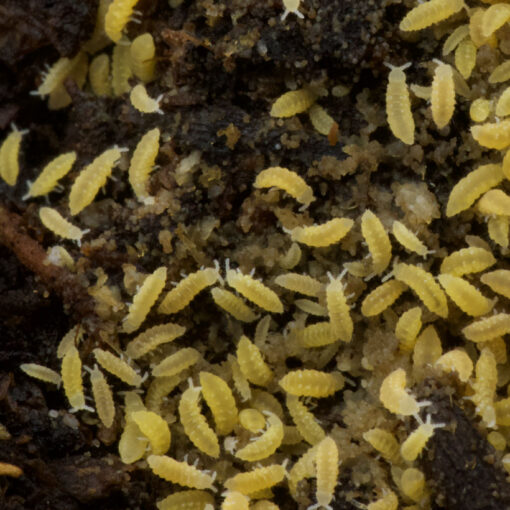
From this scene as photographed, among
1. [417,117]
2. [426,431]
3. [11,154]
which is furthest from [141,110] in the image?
[426,431]

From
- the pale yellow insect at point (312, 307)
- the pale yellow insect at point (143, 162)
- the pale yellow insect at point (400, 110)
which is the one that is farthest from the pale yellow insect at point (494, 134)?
the pale yellow insect at point (143, 162)

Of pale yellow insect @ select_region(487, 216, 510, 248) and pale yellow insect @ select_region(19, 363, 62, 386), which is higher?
pale yellow insect @ select_region(487, 216, 510, 248)

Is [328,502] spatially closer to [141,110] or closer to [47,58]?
[141,110]

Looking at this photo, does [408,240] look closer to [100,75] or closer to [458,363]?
[458,363]

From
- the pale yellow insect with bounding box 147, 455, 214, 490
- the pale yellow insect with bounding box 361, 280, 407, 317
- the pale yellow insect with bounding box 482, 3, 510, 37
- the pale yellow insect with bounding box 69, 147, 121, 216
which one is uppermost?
the pale yellow insect with bounding box 482, 3, 510, 37

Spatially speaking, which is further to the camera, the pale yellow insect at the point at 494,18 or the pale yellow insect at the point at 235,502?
the pale yellow insect at the point at 494,18

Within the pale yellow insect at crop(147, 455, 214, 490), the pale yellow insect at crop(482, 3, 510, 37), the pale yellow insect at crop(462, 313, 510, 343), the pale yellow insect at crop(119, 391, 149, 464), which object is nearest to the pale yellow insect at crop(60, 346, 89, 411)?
the pale yellow insect at crop(119, 391, 149, 464)

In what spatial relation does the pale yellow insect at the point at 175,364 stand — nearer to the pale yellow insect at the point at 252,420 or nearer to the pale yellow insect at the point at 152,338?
the pale yellow insect at the point at 152,338

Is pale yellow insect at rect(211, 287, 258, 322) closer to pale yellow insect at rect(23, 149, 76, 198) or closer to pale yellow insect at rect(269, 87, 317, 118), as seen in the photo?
pale yellow insect at rect(269, 87, 317, 118)
